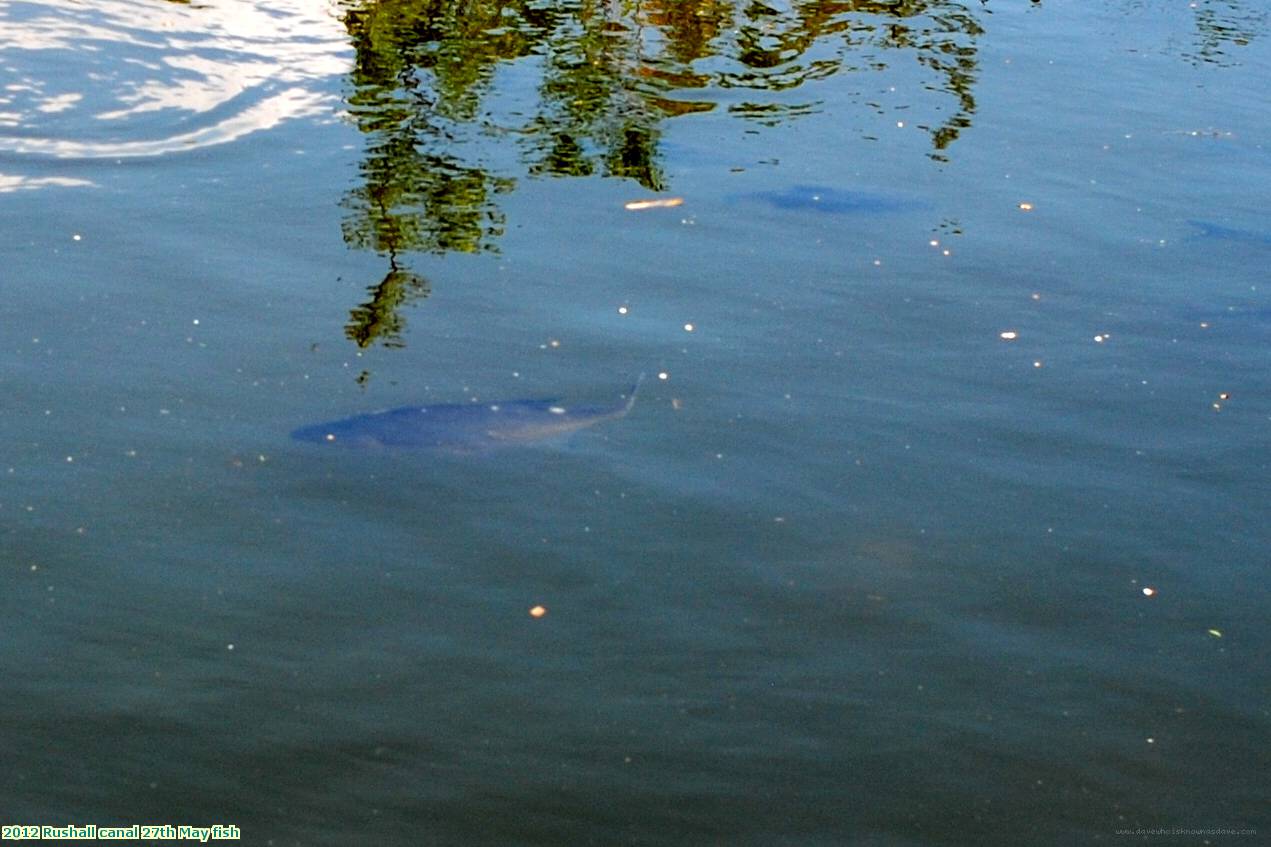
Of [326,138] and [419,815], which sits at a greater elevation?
[326,138]

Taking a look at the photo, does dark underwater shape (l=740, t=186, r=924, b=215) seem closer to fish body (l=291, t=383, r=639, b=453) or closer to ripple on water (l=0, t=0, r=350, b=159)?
fish body (l=291, t=383, r=639, b=453)

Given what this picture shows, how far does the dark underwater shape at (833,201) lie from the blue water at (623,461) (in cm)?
7

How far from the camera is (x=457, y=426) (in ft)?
19.0

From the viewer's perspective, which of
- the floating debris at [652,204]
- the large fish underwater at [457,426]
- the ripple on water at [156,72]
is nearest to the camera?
the large fish underwater at [457,426]

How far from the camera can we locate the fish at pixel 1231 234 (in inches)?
320

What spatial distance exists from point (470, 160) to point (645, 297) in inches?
77.3

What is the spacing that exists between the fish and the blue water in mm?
45

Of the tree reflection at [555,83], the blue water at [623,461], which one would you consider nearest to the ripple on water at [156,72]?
the blue water at [623,461]

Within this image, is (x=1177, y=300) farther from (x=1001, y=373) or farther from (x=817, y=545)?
(x=817, y=545)

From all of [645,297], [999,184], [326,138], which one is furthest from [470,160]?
[999,184]

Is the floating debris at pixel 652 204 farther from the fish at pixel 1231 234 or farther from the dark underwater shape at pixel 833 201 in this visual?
the fish at pixel 1231 234

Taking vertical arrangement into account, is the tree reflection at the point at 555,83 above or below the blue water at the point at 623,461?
above

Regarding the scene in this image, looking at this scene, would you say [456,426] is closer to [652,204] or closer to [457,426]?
[457,426]

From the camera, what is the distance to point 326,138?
8.68 metres
